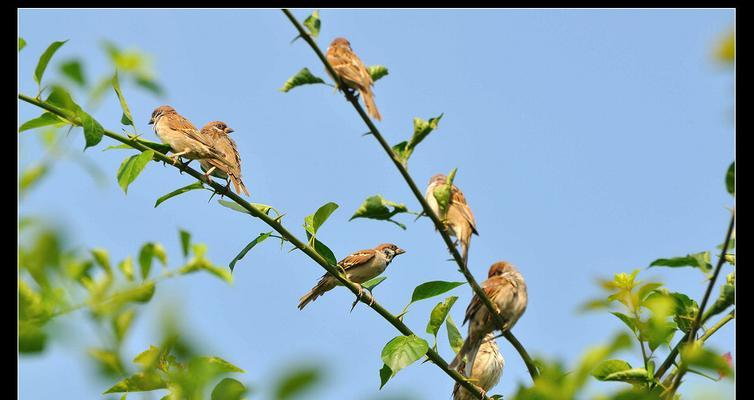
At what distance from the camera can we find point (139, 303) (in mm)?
1321

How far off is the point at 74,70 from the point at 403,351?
1.75 metres

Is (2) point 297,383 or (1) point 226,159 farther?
(1) point 226,159

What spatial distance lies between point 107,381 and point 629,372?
1.68 metres

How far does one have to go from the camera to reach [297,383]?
957 millimetres

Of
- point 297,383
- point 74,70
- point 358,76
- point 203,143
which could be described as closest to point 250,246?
point 358,76

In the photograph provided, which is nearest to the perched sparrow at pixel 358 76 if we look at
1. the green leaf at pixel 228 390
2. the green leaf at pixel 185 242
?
the green leaf at pixel 185 242

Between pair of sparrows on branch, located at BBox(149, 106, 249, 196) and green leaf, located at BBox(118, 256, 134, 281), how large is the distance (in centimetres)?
516

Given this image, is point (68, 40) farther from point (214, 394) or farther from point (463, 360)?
point (463, 360)

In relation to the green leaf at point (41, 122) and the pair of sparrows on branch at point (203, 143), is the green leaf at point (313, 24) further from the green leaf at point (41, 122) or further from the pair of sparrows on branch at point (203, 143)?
the pair of sparrows on branch at point (203, 143)

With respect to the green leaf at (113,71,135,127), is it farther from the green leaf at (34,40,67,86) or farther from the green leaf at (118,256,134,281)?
the green leaf at (118,256,134,281)

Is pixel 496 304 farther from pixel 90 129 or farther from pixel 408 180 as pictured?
pixel 90 129

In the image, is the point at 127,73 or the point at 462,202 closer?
the point at 127,73

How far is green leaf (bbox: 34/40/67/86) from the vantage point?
8.19 ft
